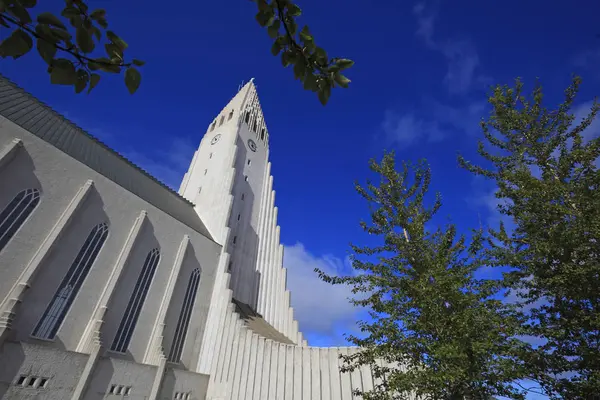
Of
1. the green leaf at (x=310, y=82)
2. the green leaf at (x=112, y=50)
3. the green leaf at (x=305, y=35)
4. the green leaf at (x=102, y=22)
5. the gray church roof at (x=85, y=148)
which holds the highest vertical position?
the gray church roof at (x=85, y=148)

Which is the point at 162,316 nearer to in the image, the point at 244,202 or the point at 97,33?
the point at 244,202

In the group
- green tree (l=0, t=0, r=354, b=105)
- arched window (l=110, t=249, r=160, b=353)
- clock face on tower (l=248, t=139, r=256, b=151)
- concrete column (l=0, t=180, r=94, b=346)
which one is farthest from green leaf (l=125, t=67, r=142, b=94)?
clock face on tower (l=248, t=139, r=256, b=151)

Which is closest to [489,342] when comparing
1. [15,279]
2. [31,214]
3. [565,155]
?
[565,155]

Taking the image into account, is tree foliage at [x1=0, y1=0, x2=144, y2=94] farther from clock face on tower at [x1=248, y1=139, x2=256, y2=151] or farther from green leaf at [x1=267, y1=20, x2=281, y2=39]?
clock face on tower at [x1=248, y1=139, x2=256, y2=151]

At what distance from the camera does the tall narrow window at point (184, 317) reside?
783 inches

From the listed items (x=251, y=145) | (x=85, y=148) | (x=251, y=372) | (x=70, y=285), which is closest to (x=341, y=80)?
(x=251, y=372)

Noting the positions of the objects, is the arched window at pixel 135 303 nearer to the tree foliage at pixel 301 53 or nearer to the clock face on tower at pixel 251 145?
the clock face on tower at pixel 251 145

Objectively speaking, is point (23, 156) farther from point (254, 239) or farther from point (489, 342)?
point (489, 342)

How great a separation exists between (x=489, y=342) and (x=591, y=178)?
779 centimetres

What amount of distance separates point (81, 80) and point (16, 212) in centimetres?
1912

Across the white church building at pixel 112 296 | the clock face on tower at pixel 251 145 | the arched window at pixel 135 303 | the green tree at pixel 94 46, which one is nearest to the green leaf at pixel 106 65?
the green tree at pixel 94 46

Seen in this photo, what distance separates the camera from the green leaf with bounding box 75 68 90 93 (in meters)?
1.92

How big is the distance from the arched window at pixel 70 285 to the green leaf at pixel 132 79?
19053 millimetres

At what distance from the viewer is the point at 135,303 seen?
61.7 feet
